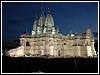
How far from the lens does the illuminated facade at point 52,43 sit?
5.30 meters

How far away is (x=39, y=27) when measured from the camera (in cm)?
970

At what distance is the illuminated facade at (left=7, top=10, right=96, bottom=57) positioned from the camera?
530cm
